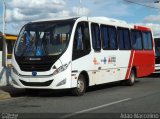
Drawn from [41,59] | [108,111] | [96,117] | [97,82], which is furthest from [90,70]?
[96,117]

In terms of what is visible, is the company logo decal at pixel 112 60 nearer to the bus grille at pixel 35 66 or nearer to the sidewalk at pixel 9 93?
the sidewalk at pixel 9 93

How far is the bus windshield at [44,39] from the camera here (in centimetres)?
1573

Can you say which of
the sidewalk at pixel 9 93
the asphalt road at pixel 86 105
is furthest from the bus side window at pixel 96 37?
the sidewalk at pixel 9 93

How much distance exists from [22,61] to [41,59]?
812mm

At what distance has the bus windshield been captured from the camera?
15734 millimetres

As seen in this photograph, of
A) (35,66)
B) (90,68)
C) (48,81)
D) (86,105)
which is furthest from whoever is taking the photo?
(90,68)

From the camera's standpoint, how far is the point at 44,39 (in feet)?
53.0

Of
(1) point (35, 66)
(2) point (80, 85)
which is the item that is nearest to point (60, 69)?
(1) point (35, 66)

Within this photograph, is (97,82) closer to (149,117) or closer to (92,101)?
(92,101)

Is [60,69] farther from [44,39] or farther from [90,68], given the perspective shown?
[90,68]

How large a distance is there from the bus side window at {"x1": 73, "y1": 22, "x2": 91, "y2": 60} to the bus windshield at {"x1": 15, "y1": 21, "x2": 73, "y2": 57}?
1.33 ft

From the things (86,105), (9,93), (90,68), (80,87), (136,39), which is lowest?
(86,105)

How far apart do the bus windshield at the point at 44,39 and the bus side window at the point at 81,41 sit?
0.41m

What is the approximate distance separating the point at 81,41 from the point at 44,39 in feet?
4.54
